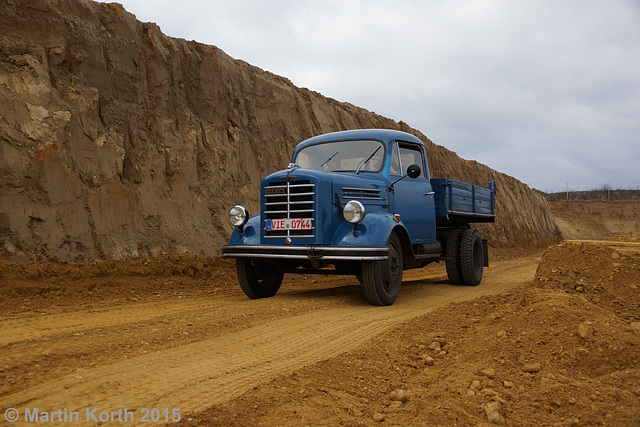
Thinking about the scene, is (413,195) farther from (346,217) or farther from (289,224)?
(289,224)

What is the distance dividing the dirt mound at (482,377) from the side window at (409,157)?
3.62 m

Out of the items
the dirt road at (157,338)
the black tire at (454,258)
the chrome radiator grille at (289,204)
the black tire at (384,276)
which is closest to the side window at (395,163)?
the black tire at (384,276)

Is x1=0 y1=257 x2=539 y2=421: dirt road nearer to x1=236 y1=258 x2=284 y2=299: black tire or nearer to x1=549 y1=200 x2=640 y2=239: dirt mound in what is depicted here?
x1=236 y1=258 x2=284 y2=299: black tire

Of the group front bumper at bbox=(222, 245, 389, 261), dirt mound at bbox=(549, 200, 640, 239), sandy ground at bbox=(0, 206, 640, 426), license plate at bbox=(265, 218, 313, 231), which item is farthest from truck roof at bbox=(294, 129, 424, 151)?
dirt mound at bbox=(549, 200, 640, 239)

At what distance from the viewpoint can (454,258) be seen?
1026 centimetres

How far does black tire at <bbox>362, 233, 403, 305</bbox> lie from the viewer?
6.77 metres

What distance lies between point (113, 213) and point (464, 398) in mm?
8372

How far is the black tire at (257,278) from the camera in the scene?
25.4ft

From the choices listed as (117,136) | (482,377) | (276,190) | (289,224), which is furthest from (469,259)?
(117,136)

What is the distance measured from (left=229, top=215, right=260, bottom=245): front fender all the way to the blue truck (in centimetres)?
2

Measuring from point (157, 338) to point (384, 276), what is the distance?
3.41m

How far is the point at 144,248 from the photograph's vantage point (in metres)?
10.0

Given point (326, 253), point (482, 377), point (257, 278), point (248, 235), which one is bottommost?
point (482, 377)

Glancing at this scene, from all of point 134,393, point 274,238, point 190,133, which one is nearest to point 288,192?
point 274,238
